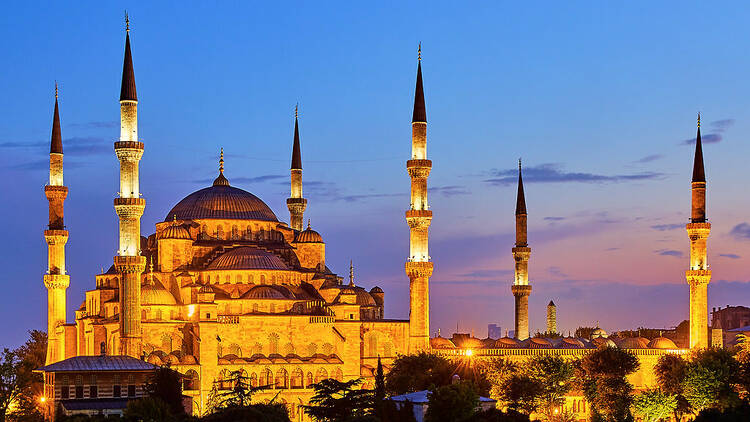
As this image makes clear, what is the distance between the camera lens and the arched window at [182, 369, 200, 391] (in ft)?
179

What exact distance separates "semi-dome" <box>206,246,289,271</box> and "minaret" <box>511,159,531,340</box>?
44.7 feet

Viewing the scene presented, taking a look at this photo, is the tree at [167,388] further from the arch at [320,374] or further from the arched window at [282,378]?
the arch at [320,374]

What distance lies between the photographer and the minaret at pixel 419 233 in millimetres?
59594

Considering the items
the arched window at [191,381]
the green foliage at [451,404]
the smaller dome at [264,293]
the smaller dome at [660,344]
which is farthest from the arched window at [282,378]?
the smaller dome at [660,344]

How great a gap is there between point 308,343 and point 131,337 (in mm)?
8326

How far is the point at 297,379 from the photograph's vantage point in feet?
188

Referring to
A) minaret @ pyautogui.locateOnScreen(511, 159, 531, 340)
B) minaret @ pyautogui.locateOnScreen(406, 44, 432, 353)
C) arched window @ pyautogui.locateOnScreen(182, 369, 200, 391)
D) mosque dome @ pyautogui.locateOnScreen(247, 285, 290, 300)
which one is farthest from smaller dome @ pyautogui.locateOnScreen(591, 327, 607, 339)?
arched window @ pyautogui.locateOnScreen(182, 369, 200, 391)

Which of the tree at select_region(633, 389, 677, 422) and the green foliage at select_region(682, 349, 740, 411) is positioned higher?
the green foliage at select_region(682, 349, 740, 411)

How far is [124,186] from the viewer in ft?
186

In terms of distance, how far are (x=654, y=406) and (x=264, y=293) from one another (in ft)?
58.7

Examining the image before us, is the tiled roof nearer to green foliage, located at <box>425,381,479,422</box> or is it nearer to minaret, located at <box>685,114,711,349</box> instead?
green foliage, located at <box>425,381,479,422</box>

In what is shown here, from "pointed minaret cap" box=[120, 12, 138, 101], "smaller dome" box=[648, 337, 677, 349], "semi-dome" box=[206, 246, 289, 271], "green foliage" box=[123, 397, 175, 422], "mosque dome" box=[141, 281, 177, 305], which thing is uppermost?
"pointed minaret cap" box=[120, 12, 138, 101]

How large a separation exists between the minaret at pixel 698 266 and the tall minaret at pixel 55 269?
30.2 metres

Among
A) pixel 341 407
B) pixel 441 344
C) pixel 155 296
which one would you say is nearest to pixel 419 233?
pixel 441 344
